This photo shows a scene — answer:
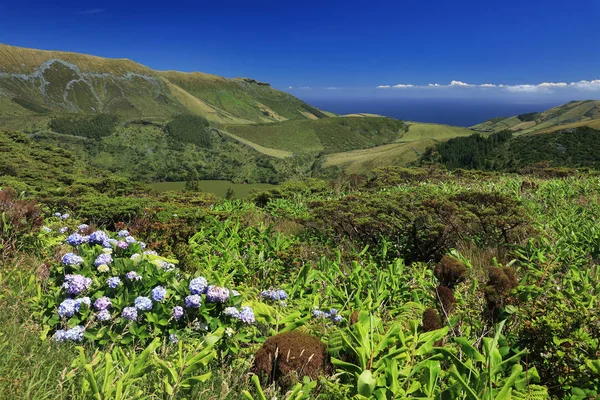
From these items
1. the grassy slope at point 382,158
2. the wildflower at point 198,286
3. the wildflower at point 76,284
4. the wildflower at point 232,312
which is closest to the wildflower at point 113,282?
the wildflower at point 76,284

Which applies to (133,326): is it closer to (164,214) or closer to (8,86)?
(164,214)

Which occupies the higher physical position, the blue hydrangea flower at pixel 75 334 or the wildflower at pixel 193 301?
the wildflower at pixel 193 301

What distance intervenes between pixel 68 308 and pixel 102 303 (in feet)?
0.60

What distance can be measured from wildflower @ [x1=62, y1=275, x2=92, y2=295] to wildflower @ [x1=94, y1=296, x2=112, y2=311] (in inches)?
6.6

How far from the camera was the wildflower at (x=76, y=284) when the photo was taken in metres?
2.29

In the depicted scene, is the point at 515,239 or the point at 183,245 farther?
the point at 515,239

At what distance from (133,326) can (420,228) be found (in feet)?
13.5

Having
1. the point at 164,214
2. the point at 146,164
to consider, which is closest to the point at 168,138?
the point at 146,164

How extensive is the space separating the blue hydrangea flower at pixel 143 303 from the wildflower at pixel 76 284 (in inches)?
17.0

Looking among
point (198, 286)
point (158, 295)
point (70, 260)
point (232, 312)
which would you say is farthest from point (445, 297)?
point (70, 260)

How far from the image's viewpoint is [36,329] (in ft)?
7.30

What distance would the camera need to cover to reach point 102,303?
2.22 meters

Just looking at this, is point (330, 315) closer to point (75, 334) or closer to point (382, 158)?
point (75, 334)

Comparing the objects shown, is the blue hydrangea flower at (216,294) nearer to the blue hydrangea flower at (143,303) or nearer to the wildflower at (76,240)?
A: the blue hydrangea flower at (143,303)
